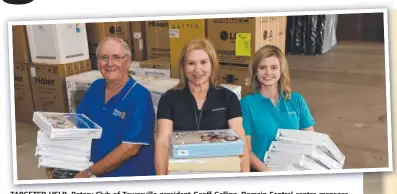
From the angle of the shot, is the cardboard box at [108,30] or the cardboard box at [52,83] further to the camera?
the cardboard box at [52,83]

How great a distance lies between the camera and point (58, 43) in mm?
2039

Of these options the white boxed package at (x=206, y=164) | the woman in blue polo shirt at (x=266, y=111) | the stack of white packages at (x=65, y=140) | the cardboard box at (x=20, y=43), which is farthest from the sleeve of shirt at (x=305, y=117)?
the cardboard box at (x=20, y=43)

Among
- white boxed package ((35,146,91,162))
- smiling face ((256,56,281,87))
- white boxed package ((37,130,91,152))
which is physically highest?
smiling face ((256,56,281,87))

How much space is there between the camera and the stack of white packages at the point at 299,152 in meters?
2.01

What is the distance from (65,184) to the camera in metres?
2.04

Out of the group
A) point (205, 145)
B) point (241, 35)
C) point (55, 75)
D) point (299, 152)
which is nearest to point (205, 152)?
point (205, 145)

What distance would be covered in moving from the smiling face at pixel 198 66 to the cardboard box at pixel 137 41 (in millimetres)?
226

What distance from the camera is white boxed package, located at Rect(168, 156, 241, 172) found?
1.93 metres

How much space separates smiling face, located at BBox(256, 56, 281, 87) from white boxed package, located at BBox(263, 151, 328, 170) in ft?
1.04

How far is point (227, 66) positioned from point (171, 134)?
0.38m

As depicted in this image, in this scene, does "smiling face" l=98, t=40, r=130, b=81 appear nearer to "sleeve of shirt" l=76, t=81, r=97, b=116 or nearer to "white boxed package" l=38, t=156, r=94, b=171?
"sleeve of shirt" l=76, t=81, r=97, b=116

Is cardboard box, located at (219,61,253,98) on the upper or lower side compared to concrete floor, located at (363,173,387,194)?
upper

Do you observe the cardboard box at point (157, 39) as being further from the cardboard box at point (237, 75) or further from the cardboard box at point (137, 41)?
the cardboard box at point (237, 75)

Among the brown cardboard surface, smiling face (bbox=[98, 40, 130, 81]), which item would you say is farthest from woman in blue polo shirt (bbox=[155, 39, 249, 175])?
smiling face (bbox=[98, 40, 130, 81])
